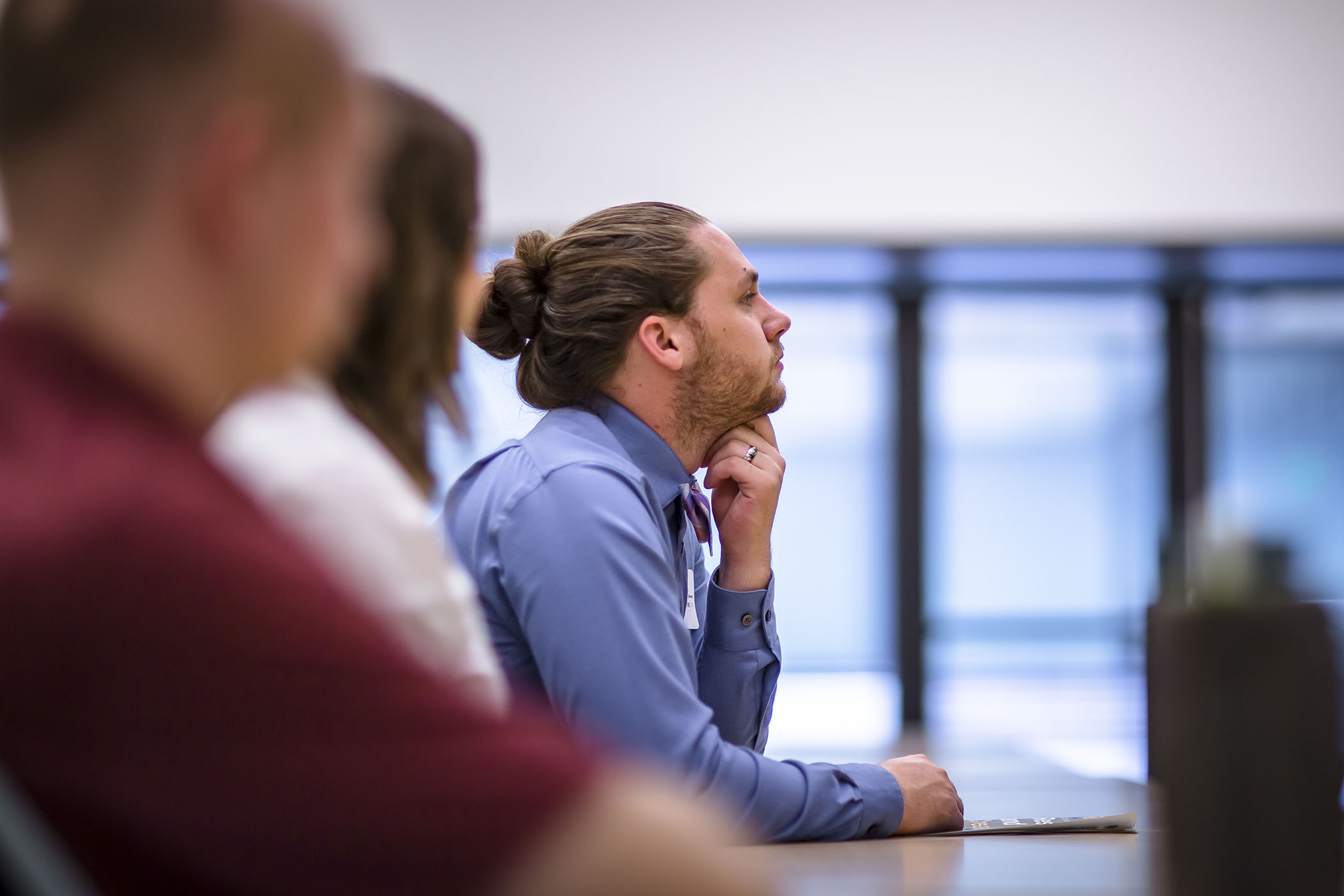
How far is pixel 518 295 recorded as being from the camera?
1.74 meters

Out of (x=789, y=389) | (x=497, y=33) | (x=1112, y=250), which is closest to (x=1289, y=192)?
(x=1112, y=250)

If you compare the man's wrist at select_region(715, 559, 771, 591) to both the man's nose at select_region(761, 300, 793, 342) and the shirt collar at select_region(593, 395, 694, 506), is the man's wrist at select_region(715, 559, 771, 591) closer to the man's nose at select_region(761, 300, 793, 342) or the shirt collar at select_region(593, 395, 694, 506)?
the shirt collar at select_region(593, 395, 694, 506)

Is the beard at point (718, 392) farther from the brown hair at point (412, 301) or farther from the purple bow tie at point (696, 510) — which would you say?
the brown hair at point (412, 301)

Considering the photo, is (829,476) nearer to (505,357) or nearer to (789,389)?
(789,389)

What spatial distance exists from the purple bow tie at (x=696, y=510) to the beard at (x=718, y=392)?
0.08 meters

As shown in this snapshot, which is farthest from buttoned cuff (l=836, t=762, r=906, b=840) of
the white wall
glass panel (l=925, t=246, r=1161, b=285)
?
glass panel (l=925, t=246, r=1161, b=285)

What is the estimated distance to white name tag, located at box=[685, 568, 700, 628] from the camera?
1.58 meters

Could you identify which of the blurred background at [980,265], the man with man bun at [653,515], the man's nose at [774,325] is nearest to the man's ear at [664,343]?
the man with man bun at [653,515]

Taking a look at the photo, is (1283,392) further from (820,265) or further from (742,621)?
(742,621)

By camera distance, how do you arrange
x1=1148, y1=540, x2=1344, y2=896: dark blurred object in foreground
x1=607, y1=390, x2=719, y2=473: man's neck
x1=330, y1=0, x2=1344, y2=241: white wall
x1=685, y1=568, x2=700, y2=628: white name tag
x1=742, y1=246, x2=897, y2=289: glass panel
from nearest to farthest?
x1=1148, y1=540, x2=1344, y2=896: dark blurred object in foreground → x1=685, y1=568, x2=700, y2=628: white name tag → x1=607, y1=390, x2=719, y2=473: man's neck → x1=330, y1=0, x2=1344, y2=241: white wall → x1=742, y1=246, x2=897, y2=289: glass panel

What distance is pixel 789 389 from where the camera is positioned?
4.63 metres

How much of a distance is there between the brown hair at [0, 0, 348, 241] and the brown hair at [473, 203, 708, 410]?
4.12ft

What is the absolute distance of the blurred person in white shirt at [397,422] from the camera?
750mm

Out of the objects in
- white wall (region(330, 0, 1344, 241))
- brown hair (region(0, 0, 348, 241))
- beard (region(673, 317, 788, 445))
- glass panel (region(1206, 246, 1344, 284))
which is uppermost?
white wall (region(330, 0, 1344, 241))
